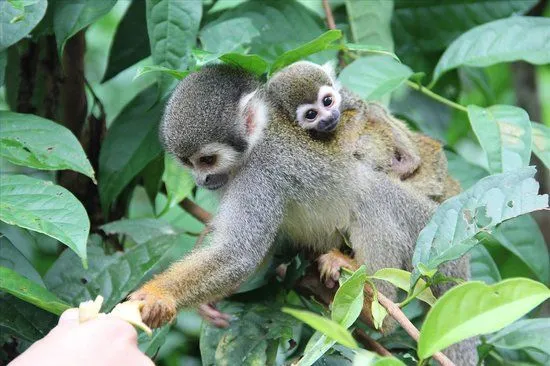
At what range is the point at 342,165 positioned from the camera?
3.20 meters

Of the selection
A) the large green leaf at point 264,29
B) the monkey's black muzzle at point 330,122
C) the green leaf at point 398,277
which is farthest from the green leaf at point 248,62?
the green leaf at point 398,277

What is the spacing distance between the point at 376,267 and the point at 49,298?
4.00 ft

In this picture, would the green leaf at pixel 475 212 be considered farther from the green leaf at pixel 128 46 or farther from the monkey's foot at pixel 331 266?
the green leaf at pixel 128 46

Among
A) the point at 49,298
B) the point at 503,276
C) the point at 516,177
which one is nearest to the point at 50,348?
the point at 49,298

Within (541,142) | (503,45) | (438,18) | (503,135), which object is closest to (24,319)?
(503,135)

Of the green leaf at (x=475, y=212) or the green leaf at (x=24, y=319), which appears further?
the green leaf at (x=24, y=319)

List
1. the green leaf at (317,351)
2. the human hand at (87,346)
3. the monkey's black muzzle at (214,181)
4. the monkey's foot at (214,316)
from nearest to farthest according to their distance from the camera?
1. the human hand at (87,346)
2. the green leaf at (317,351)
3. the monkey's foot at (214,316)
4. the monkey's black muzzle at (214,181)

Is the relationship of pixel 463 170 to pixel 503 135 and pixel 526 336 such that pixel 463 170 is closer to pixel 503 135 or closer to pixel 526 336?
pixel 503 135

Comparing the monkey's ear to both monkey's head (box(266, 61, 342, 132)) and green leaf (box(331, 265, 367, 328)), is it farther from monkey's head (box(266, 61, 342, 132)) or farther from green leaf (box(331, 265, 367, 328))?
green leaf (box(331, 265, 367, 328))

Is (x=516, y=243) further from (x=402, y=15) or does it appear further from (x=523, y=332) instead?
(x=402, y=15)

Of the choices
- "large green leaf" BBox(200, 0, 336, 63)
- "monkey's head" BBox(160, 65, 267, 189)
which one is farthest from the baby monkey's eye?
"large green leaf" BBox(200, 0, 336, 63)

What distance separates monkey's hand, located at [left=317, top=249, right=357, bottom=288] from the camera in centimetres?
306

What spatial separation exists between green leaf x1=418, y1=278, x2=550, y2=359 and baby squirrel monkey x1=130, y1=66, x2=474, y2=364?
3.97 feet

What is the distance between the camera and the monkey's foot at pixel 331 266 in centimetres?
306
